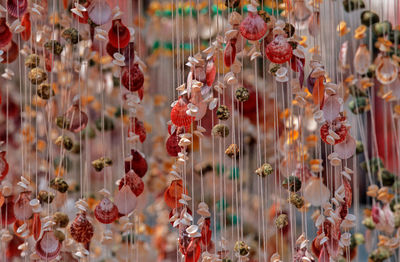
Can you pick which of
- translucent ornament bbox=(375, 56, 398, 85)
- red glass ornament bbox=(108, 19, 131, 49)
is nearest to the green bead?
translucent ornament bbox=(375, 56, 398, 85)

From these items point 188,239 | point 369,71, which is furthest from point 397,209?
point 188,239

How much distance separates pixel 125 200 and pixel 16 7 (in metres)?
0.22

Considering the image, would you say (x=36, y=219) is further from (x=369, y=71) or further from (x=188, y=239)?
(x=369, y=71)

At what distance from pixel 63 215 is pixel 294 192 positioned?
0.25m

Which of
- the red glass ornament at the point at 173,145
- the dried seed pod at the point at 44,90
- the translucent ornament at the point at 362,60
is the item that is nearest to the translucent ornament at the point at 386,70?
the translucent ornament at the point at 362,60

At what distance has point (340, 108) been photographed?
592 mm

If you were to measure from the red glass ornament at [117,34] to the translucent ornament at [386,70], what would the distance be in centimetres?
32

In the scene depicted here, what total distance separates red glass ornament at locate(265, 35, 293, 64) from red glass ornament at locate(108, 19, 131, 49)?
15 cm

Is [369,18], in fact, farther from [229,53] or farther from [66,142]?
[66,142]

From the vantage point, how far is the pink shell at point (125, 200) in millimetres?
622

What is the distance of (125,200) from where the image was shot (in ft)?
2.05

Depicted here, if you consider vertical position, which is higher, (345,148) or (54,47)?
(54,47)

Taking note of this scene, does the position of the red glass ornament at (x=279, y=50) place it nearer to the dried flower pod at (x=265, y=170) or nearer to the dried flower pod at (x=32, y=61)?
the dried flower pod at (x=265, y=170)

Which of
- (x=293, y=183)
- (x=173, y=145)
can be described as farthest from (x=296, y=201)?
(x=173, y=145)
